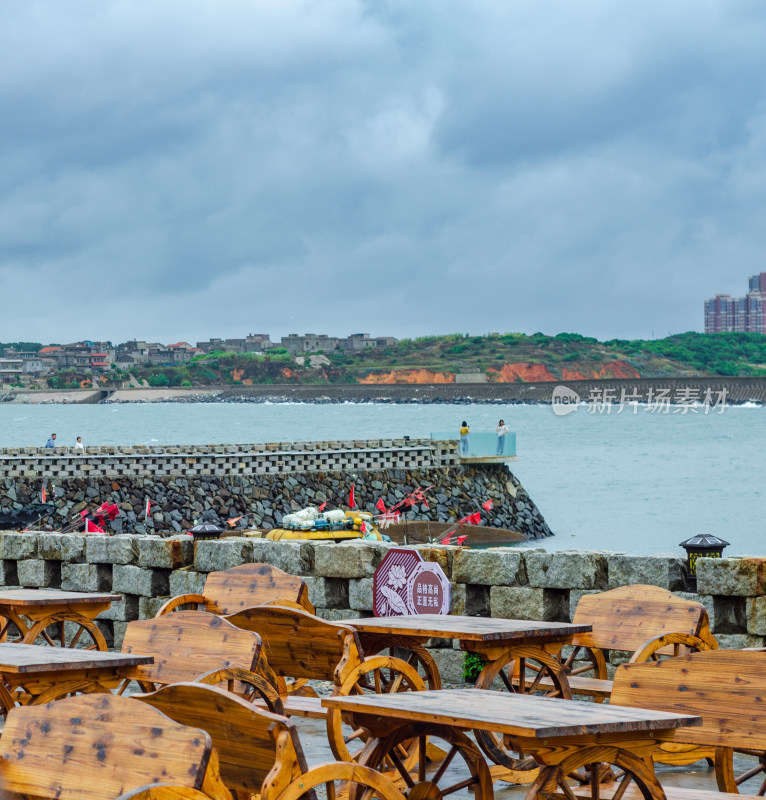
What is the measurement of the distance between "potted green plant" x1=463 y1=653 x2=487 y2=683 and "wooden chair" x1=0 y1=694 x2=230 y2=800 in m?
4.97

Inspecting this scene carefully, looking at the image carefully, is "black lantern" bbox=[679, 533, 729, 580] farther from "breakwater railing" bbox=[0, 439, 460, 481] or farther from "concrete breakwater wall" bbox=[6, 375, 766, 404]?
"concrete breakwater wall" bbox=[6, 375, 766, 404]

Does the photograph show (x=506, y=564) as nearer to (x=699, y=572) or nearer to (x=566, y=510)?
(x=699, y=572)

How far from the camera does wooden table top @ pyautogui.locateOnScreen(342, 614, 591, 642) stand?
206 inches

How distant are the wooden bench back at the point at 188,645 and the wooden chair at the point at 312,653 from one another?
317mm

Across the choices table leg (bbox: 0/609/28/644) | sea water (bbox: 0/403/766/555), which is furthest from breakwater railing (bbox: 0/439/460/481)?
table leg (bbox: 0/609/28/644)

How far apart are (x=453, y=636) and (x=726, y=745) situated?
1397 mm

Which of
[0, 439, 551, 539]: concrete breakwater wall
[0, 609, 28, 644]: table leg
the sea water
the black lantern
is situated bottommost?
the sea water

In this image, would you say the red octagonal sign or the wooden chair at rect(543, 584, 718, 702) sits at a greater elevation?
the wooden chair at rect(543, 584, 718, 702)

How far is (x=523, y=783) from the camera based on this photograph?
5723 mm

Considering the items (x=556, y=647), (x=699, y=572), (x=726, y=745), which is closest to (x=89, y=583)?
(x=699, y=572)

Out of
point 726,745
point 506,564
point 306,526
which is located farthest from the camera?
point 306,526

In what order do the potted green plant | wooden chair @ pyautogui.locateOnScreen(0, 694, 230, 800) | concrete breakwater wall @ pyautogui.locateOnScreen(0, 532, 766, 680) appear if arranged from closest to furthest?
wooden chair @ pyautogui.locateOnScreen(0, 694, 230, 800) → concrete breakwater wall @ pyautogui.locateOnScreen(0, 532, 766, 680) → the potted green plant

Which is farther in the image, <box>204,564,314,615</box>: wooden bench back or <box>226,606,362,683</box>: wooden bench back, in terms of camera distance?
<box>204,564,314,615</box>: wooden bench back

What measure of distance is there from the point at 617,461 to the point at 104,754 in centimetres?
8846
